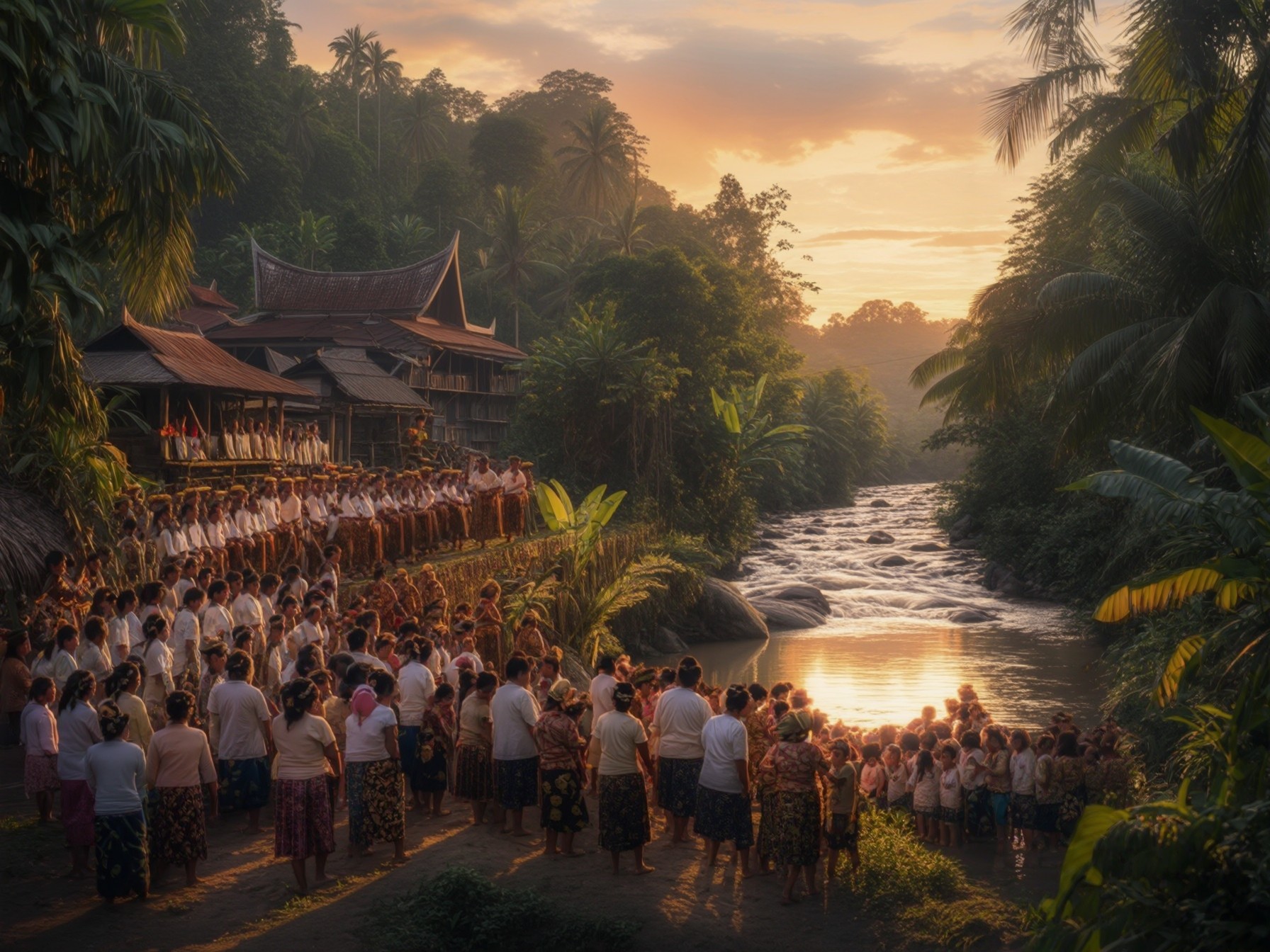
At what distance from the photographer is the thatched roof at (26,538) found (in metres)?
11.0

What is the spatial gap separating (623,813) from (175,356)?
1429cm

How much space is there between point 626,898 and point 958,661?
1568cm

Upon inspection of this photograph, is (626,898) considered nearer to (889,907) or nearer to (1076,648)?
(889,907)

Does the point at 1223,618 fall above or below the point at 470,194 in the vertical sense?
below

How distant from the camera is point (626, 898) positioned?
7734mm

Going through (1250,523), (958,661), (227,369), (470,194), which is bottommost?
(958,661)

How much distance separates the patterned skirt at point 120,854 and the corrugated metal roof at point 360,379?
68.4 ft

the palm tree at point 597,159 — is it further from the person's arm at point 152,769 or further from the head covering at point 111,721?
the head covering at point 111,721

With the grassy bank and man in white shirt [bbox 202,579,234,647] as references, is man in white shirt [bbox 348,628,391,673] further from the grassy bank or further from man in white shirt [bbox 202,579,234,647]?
the grassy bank

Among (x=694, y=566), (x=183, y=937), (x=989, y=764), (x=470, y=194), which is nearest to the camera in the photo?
(x=183, y=937)

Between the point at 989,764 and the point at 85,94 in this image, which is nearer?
the point at 85,94

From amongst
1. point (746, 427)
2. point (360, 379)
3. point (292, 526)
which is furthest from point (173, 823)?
point (746, 427)

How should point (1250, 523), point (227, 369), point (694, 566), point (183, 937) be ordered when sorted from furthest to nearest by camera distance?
point (694, 566) → point (227, 369) → point (1250, 523) → point (183, 937)

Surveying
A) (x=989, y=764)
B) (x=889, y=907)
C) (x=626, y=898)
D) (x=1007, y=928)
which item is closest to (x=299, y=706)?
(x=626, y=898)
